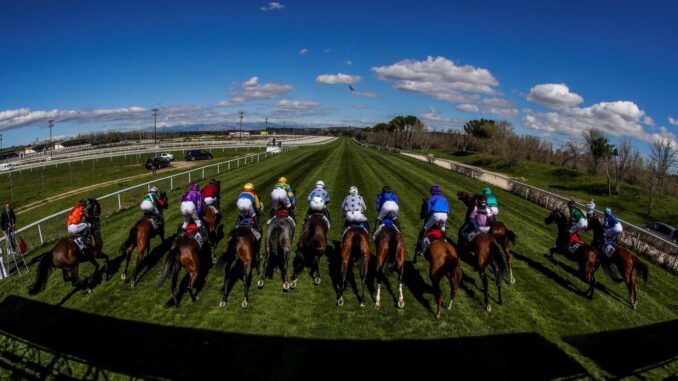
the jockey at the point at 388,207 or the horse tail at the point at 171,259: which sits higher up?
the jockey at the point at 388,207

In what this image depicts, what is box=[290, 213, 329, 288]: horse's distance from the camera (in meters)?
8.42

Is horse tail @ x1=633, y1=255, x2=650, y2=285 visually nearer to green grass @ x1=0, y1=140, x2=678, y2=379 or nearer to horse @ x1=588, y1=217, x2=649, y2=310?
horse @ x1=588, y1=217, x2=649, y2=310

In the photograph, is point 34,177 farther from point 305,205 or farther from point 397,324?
point 397,324

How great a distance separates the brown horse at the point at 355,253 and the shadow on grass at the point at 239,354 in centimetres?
147

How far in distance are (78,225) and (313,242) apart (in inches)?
231

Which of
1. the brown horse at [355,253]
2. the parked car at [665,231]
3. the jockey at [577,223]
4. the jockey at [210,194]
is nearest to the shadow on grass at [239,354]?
the brown horse at [355,253]

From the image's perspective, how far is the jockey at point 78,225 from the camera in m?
8.61

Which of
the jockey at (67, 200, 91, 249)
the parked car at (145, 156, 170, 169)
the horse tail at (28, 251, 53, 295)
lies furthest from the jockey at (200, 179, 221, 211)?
the parked car at (145, 156, 170, 169)

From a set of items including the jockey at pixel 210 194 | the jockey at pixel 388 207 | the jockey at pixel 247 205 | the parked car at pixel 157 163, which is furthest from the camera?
the parked car at pixel 157 163

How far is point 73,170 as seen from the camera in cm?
3975

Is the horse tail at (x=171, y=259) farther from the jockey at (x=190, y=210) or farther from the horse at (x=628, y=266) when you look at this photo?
the horse at (x=628, y=266)

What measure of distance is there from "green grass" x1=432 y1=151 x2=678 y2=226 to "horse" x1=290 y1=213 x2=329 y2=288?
27.5m

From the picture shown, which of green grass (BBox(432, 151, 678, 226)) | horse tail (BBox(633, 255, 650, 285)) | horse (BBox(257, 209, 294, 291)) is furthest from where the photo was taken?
green grass (BBox(432, 151, 678, 226))

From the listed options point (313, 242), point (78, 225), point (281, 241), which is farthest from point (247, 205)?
point (78, 225)
